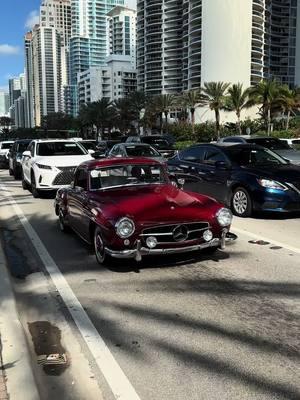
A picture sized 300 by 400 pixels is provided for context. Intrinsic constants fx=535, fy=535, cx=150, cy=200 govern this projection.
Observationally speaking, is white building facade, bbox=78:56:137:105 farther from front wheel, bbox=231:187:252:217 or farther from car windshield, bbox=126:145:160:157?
front wheel, bbox=231:187:252:217

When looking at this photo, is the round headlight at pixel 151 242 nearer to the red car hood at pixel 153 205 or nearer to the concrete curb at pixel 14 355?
the red car hood at pixel 153 205

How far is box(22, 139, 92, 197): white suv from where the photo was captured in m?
15.1

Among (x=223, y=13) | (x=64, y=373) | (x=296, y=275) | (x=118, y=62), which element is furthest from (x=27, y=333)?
(x=118, y=62)

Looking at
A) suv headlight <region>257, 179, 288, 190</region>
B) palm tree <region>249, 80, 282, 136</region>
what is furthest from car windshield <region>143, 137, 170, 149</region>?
palm tree <region>249, 80, 282, 136</region>

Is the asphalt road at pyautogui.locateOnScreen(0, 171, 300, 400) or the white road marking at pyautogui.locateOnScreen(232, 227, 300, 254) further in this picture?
the white road marking at pyautogui.locateOnScreen(232, 227, 300, 254)

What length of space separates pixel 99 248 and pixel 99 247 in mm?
14

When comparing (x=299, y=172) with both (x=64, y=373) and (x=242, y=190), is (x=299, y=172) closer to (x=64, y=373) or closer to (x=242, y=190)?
(x=242, y=190)

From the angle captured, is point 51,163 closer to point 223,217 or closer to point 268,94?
point 223,217

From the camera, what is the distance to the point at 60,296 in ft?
19.7

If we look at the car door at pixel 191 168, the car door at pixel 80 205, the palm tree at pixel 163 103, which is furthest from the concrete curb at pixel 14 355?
the palm tree at pixel 163 103

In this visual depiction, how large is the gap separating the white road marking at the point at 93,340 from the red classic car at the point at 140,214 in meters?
0.65

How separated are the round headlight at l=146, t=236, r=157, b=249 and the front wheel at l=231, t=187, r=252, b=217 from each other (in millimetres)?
4734

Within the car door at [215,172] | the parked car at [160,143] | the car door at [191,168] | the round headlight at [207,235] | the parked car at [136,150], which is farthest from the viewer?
the parked car at [160,143]

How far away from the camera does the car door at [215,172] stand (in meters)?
11.5
